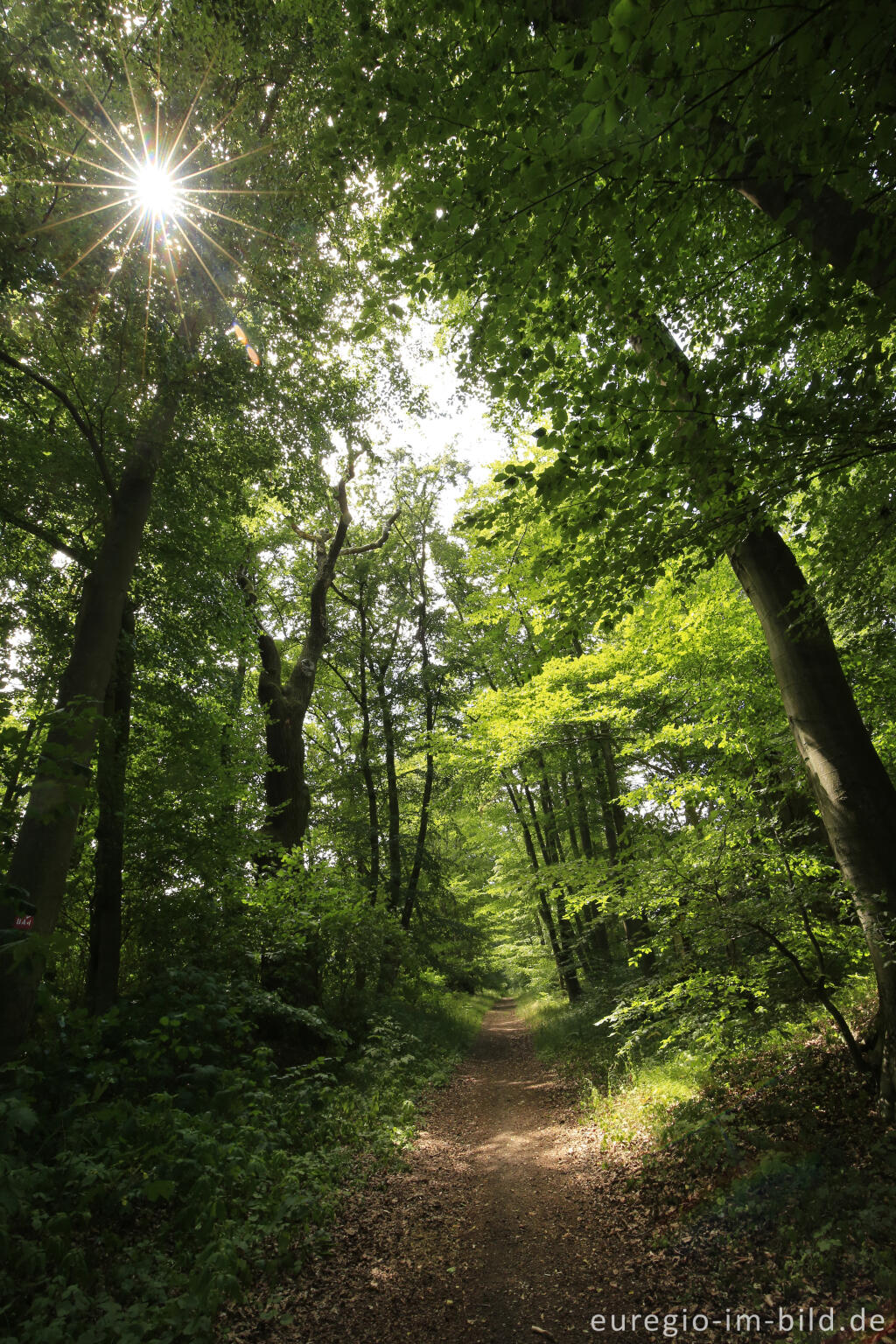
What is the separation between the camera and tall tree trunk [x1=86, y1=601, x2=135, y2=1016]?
695 cm

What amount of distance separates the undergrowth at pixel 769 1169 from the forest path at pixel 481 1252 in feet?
1.20

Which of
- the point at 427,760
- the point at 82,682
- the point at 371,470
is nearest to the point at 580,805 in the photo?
the point at 427,760

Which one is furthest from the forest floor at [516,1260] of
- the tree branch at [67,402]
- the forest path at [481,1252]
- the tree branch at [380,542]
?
the tree branch at [380,542]

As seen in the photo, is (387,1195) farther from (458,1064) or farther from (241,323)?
(241,323)

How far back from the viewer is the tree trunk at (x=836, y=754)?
4.14m

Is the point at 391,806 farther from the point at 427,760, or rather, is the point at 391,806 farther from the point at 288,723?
the point at 288,723

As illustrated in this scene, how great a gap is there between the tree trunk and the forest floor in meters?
1.76

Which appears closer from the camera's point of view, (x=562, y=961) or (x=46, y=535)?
(x=46, y=535)

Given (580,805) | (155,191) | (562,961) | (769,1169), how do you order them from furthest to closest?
(562,961) → (580,805) → (155,191) → (769,1169)

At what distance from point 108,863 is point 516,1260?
5.66m

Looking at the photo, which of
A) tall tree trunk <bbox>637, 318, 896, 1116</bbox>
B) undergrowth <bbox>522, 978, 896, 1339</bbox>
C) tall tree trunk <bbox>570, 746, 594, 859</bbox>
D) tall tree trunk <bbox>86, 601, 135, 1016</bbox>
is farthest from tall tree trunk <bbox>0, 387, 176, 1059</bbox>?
tall tree trunk <bbox>570, 746, 594, 859</bbox>

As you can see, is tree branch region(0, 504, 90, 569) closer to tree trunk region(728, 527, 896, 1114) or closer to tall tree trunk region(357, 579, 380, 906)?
tree trunk region(728, 527, 896, 1114)

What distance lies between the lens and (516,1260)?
4352mm

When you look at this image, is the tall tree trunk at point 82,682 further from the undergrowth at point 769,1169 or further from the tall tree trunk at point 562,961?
the tall tree trunk at point 562,961
